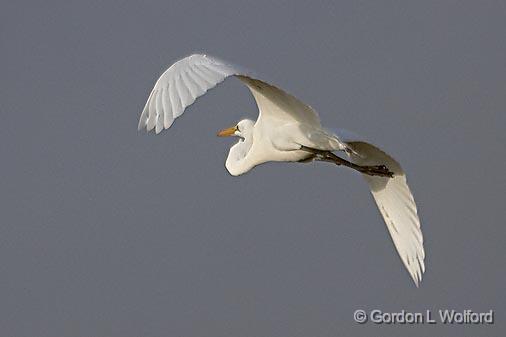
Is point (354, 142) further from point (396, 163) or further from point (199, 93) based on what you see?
point (199, 93)

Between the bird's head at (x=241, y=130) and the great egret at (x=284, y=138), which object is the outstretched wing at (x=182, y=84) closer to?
the great egret at (x=284, y=138)

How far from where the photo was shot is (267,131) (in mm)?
17562

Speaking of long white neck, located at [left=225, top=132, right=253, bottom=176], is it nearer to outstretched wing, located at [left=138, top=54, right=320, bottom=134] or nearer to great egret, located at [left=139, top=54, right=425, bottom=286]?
great egret, located at [left=139, top=54, right=425, bottom=286]

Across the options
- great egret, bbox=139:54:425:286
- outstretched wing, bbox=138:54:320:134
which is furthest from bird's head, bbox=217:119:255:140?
outstretched wing, bbox=138:54:320:134

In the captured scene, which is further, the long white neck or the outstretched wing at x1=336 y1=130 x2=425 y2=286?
the long white neck

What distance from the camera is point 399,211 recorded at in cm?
1858

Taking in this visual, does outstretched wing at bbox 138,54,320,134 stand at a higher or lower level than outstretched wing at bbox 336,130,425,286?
higher

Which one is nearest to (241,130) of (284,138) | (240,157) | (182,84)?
(240,157)

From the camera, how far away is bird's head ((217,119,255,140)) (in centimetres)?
1878

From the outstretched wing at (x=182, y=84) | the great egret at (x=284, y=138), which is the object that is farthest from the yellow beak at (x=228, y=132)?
the outstretched wing at (x=182, y=84)

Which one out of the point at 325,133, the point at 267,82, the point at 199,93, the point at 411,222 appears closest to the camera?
the point at 199,93

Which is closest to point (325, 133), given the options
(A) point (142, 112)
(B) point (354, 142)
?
(B) point (354, 142)

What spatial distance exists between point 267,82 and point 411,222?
4.59 meters

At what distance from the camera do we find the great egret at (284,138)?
14.1 meters
